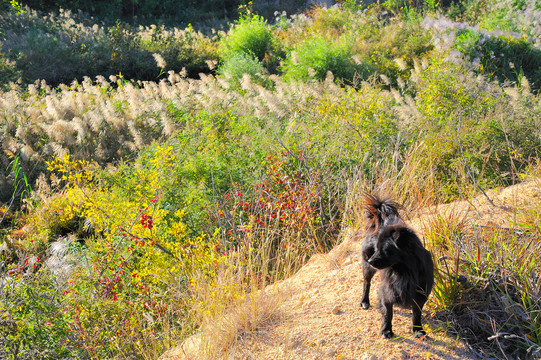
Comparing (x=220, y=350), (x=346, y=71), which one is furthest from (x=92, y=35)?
(x=220, y=350)

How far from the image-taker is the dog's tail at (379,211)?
283 cm

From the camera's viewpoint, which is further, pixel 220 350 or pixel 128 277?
pixel 128 277

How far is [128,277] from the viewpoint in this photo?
155 inches

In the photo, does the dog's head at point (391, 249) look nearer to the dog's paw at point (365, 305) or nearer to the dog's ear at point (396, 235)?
the dog's ear at point (396, 235)

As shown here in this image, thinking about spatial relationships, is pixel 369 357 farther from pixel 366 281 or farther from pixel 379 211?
pixel 379 211

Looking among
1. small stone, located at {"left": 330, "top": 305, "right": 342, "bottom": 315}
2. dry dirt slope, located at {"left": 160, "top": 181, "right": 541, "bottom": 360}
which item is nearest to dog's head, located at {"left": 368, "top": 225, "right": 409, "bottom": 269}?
dry dirt slope, located at {"left": 160, "top": 181, "right": 541, "bottom": 360}

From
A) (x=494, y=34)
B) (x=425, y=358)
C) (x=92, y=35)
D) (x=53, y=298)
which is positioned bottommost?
(x=425, y=358)

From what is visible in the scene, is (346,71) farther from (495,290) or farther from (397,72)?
(495,290)

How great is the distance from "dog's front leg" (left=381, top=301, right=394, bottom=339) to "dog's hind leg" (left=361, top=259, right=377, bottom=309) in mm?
274

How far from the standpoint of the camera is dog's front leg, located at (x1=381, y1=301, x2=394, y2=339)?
2.62 metres

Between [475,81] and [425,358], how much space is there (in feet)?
17.9

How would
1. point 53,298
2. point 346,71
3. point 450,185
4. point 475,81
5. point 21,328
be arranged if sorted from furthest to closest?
point 346,71 → point 475,81 → point 450,185 → point 53,298 → point 21,328

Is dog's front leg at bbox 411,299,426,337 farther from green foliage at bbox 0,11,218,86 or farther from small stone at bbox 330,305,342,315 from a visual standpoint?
green foliage at bbox 0,11,218,86

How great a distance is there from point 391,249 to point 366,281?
531mm
